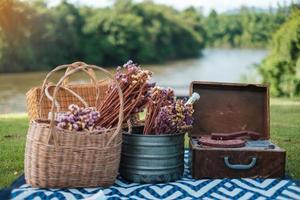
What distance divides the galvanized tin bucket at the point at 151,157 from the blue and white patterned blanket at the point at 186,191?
0.06 meters

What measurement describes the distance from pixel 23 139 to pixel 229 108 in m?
2.42

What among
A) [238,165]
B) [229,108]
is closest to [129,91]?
[238,165]

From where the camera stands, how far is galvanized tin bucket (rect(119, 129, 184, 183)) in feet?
10.1

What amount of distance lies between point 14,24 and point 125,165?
26.9 metres

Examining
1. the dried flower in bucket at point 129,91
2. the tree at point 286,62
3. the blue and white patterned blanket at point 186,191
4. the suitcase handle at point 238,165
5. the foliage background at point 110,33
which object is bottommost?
the blue and white patterned blanket at point 186,191

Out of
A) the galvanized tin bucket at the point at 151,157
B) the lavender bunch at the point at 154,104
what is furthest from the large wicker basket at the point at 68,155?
the lavender bunch at the point at 154,104

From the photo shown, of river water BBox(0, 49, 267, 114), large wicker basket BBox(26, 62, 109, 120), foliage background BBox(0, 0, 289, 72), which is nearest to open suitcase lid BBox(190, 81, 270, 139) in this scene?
large wicker basket BBox(26, 62, 109, 120)

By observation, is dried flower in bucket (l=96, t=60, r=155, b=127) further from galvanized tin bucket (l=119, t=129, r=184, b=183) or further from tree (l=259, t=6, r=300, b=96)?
tree (l=259, t=6, r=300, b=96)

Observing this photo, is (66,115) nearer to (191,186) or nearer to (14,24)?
(191,186)

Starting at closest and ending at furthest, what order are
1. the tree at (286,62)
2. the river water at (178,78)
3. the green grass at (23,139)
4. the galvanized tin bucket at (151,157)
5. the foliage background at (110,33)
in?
the galvanized tin bucket at (151,157)
the green grass at (23,139)
the tree at (286,62)
the river water at (178,78)
the foliage background at (110,33)

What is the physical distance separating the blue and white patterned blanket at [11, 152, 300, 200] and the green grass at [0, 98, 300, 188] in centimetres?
68

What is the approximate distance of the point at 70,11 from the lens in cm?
3547

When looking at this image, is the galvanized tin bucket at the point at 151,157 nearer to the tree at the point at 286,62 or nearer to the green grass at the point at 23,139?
the green grass at the point at 23,139

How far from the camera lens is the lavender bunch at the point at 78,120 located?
2.90 metres
